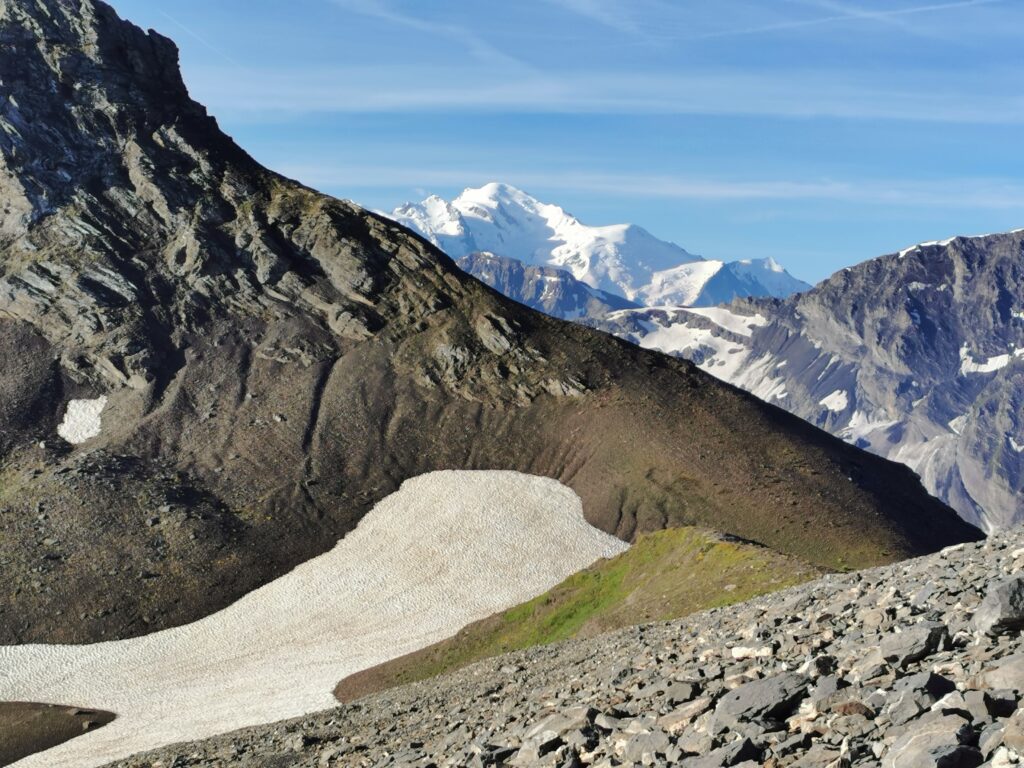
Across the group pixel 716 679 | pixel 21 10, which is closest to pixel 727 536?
pixel 716 679

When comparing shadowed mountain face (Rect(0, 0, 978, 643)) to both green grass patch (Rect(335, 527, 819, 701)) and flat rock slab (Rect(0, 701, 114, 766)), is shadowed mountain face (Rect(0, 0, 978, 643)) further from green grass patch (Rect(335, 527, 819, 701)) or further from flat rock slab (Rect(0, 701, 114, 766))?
green grass patch (Rect(335, 527, 819, 701))

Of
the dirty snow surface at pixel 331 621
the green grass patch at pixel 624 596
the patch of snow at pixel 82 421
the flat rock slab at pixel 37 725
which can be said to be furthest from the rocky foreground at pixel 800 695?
the patch of snow at pixel 82 421

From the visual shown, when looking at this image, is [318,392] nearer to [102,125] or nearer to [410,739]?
[102,125]

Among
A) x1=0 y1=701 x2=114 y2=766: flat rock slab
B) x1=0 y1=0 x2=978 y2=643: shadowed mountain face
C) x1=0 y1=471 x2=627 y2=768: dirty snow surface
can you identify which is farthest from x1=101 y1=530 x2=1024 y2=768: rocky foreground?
x1=0 y1=0 x2=978 y2=643: shadowed mountain face

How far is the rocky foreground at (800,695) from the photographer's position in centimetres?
1678

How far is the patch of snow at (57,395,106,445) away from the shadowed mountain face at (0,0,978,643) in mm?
405

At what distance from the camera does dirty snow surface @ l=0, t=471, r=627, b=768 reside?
8625 cm

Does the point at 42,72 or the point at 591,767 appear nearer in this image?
the point at 591,767

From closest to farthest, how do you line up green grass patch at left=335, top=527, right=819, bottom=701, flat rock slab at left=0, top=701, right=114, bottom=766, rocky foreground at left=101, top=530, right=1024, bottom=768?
1. rocky foreground at left=101, top=530, right=1024, bottom=768
2. green grass patch at left=335, top=527, right=819, bottom=701
3. flat rock slab at left=0, top=701, right=114, bottom=766

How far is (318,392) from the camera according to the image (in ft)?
489

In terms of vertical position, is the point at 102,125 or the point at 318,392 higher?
the point at 102,125

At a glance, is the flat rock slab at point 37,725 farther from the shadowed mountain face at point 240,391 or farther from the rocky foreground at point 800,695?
the rocky foreground at point 800,695

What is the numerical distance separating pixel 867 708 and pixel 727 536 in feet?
234

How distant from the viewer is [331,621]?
108438mm
